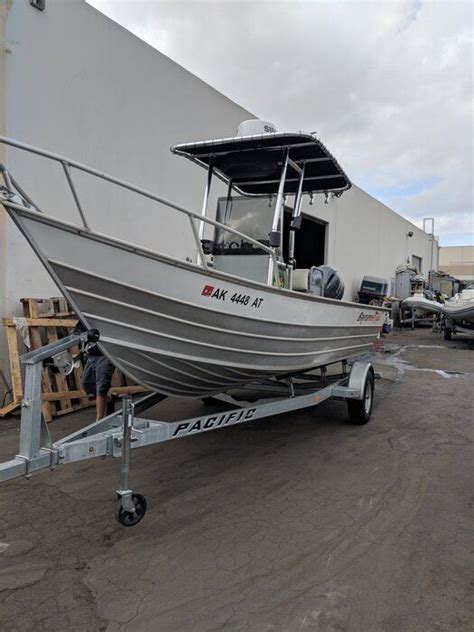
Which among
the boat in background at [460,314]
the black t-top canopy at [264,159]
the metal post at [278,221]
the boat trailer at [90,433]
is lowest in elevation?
the boat trailer at [90,433]

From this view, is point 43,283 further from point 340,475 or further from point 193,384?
point 340,475

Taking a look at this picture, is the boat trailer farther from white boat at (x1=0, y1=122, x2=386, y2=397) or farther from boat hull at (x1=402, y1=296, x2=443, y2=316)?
boat hull at (x1=402, y1=296, x2=443, y2=316)

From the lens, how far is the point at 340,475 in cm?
392

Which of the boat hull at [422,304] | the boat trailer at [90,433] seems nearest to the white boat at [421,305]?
the boat hull at [422,304]

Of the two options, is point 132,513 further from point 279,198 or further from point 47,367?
point 279,198

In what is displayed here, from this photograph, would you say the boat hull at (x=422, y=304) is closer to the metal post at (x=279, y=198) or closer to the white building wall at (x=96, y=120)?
the white building wall at (x=96, y=120)

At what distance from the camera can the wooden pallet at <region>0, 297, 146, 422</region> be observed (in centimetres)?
Answer: 513

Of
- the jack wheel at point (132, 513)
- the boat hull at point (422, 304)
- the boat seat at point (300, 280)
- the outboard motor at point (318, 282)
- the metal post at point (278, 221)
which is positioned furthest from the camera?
the boat hull at point (422, 304)

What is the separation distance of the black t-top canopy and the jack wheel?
307 centimetres

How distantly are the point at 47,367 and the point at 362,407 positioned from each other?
138 inches

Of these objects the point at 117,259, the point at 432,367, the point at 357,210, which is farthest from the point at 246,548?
the point at 357,210

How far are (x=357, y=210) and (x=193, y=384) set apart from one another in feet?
46.6

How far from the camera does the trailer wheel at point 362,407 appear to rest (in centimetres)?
520

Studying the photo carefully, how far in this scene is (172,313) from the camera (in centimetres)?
304
